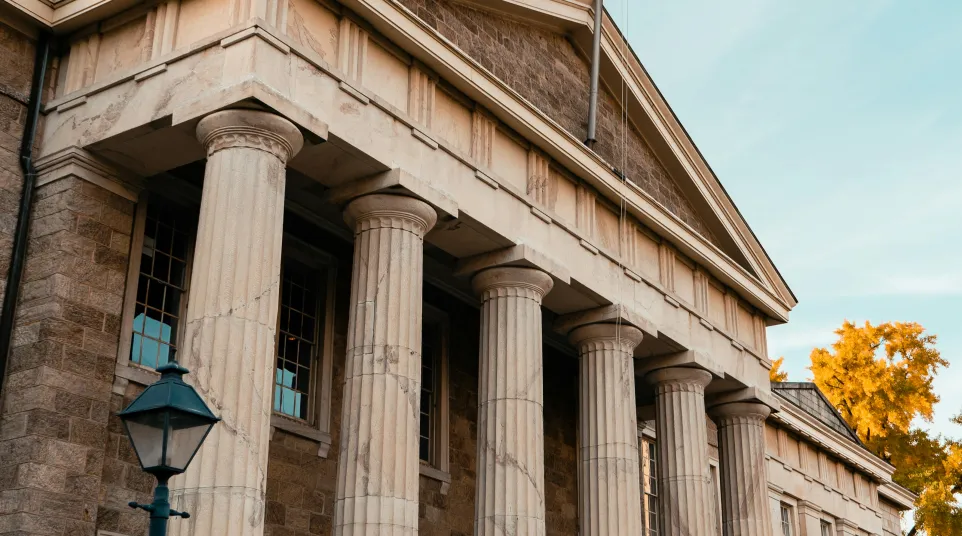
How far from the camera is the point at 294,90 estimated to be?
48.4ft

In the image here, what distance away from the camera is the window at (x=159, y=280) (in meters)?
16.3

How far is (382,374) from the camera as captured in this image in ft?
50.0

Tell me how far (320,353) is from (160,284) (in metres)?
3.07

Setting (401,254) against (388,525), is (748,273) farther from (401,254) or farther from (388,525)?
(388,525)

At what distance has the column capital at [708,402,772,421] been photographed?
80.2 feet

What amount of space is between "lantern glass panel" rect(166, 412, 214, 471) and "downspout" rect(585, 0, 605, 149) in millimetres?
13116

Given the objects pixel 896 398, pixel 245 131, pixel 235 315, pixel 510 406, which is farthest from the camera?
pixel 896 398

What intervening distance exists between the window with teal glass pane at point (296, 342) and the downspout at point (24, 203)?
175 inches

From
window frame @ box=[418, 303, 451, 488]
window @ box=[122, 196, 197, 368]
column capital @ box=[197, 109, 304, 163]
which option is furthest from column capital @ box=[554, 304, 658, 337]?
column capital @ box=[197, 109, 304, 163]

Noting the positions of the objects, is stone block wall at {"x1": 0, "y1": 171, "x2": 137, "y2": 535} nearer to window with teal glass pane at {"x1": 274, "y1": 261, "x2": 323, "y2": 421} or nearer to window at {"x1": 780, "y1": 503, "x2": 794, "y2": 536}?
window with teal glass pane at {"x1": 274, "y1": 261, "x2": 323, "y2": 421}

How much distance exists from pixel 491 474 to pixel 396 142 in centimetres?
485

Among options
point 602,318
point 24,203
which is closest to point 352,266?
point 602,318

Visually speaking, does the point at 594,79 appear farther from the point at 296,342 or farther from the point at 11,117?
the point at 11,117

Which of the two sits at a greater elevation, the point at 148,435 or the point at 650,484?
the point at 650,484
